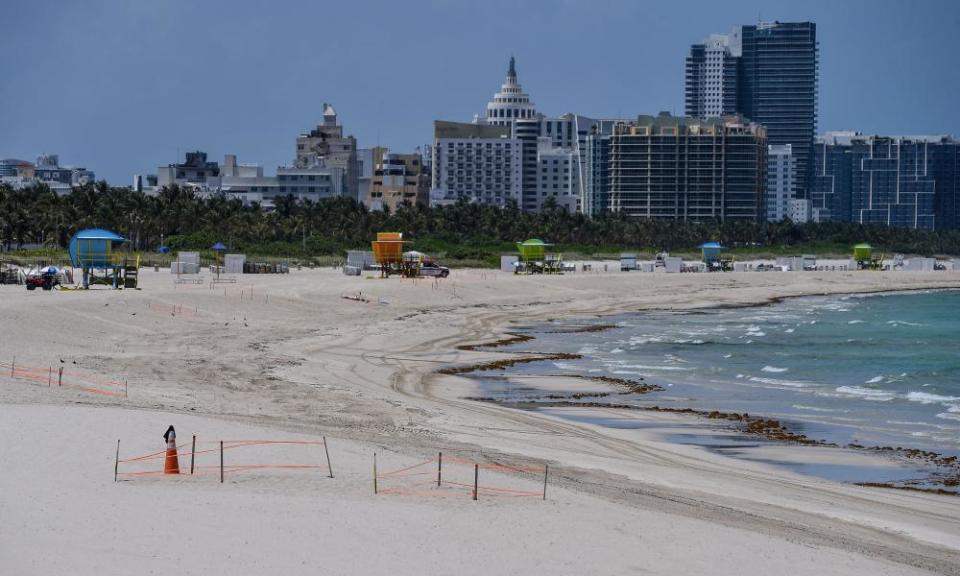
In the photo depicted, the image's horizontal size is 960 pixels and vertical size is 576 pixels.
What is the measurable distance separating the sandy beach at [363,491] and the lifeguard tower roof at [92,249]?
60.8ft

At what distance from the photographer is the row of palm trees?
104m

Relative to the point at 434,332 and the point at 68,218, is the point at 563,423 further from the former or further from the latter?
the point at 68,218

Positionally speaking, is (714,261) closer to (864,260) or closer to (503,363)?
(864,260)

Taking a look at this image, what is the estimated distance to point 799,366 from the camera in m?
44.9

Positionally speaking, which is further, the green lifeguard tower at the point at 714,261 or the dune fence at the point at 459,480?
the green lifeguard tower at the point at 714,261

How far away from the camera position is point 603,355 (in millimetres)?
47625

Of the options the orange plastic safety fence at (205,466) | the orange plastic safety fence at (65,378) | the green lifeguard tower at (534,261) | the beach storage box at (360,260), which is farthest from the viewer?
the green lifeguard tower at (534,261)

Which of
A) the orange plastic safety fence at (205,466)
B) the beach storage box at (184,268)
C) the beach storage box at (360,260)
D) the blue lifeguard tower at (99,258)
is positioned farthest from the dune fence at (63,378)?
the beach storage box at (360,260)

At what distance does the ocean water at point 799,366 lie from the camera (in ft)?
105

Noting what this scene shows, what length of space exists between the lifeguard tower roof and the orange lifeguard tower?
25526 millimetres

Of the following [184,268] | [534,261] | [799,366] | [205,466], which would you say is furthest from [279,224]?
[205,466]

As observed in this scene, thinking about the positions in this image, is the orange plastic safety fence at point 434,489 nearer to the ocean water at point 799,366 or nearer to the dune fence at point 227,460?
the dune fence at point 227,460

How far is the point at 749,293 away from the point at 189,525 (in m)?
86.7

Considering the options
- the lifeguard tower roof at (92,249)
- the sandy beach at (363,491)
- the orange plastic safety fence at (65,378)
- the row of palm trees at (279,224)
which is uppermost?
the row of palm trees at (279,224)
